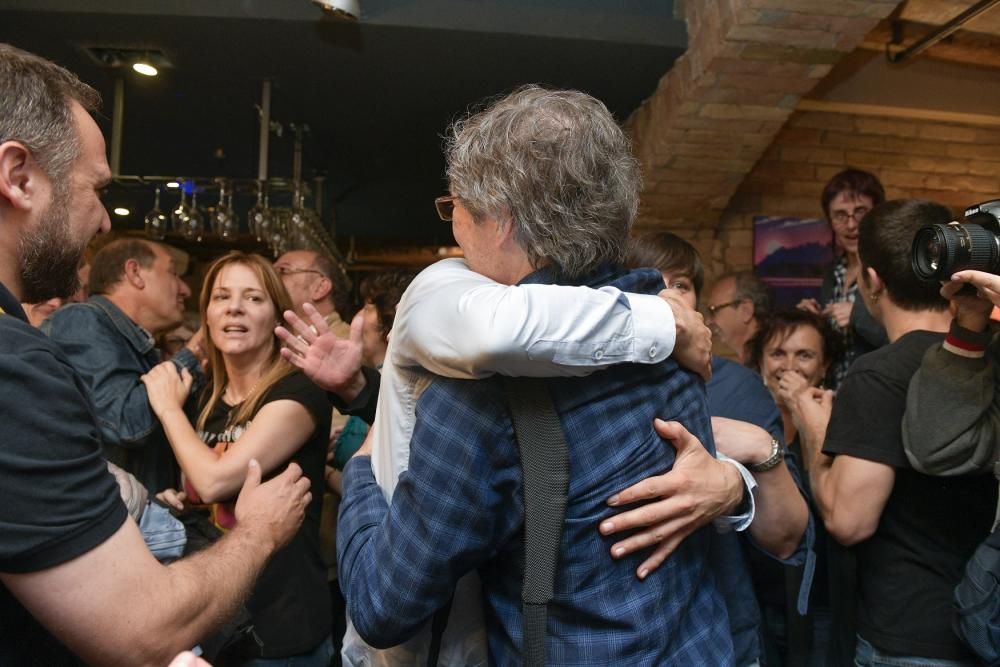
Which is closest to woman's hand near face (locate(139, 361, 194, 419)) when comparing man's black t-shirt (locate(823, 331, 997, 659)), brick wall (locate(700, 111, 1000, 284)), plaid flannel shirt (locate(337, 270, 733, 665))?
plaid flannel shirt (locate(337, 270, 733, 665))

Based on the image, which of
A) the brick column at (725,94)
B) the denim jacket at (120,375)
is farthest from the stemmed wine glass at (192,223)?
the brick column at (725,94)

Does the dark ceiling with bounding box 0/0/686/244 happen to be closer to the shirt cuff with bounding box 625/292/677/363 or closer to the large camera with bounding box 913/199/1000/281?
the large camera with bounding box 913/199/1000/281

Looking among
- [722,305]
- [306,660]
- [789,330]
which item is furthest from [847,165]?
[306,660]

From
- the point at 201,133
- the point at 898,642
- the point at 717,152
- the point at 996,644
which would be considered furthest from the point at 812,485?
the point at 201,133

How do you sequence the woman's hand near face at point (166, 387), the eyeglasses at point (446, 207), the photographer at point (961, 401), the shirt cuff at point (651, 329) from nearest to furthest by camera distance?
1. the shirt cuff at point (651, 329)
2. the eyeglasses at point (446, 207)
3. the photographer at point (961, 401)
4. the woman's hand near face at point (166, 387)

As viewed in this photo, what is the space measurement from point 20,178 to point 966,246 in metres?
1.52

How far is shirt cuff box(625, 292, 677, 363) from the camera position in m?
0.99

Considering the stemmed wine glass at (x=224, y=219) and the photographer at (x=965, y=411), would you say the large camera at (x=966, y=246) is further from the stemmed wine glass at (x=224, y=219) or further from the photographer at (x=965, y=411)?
the stemmed wine glass at (x=224, y=219)

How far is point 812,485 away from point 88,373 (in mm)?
1931

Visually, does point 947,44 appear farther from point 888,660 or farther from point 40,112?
point 40,112

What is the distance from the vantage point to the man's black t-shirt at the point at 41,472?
89 cm

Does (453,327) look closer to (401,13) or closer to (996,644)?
(996,644)

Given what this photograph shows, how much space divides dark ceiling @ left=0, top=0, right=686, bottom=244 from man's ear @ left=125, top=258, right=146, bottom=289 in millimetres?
1493

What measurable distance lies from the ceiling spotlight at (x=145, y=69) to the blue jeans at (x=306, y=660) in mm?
3361
